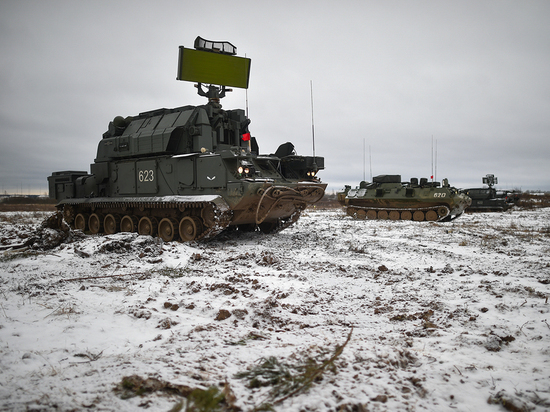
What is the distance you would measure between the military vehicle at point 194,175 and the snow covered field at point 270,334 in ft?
8.46

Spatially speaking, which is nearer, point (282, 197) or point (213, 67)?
point (282, 197)

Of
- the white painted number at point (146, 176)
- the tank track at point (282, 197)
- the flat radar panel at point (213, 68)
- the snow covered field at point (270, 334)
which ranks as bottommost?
the snow covered field at point (270, 334)

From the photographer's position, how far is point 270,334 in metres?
3.92

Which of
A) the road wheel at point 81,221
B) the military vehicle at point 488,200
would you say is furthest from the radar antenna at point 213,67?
the military vehicle at point 488,200

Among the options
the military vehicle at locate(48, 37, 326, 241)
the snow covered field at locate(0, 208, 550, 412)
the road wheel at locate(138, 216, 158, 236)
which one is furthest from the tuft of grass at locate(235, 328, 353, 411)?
the road wheel at locate(138, 216, 158, 236)

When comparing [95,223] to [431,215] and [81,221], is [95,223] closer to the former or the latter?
[81,221]

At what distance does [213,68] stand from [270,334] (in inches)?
428

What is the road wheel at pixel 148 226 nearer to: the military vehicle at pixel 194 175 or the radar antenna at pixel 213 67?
the military vehicle at pixel 194 175

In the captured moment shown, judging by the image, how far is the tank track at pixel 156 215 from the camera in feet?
32.2

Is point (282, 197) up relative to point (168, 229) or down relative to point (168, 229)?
up

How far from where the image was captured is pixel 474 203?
27609 mm

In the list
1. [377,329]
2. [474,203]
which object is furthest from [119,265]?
[474,203]

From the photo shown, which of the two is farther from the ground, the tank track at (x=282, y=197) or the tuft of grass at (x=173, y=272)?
the tank track at (x=282, y=197)

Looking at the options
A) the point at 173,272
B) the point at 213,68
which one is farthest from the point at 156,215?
the point at 213,68
